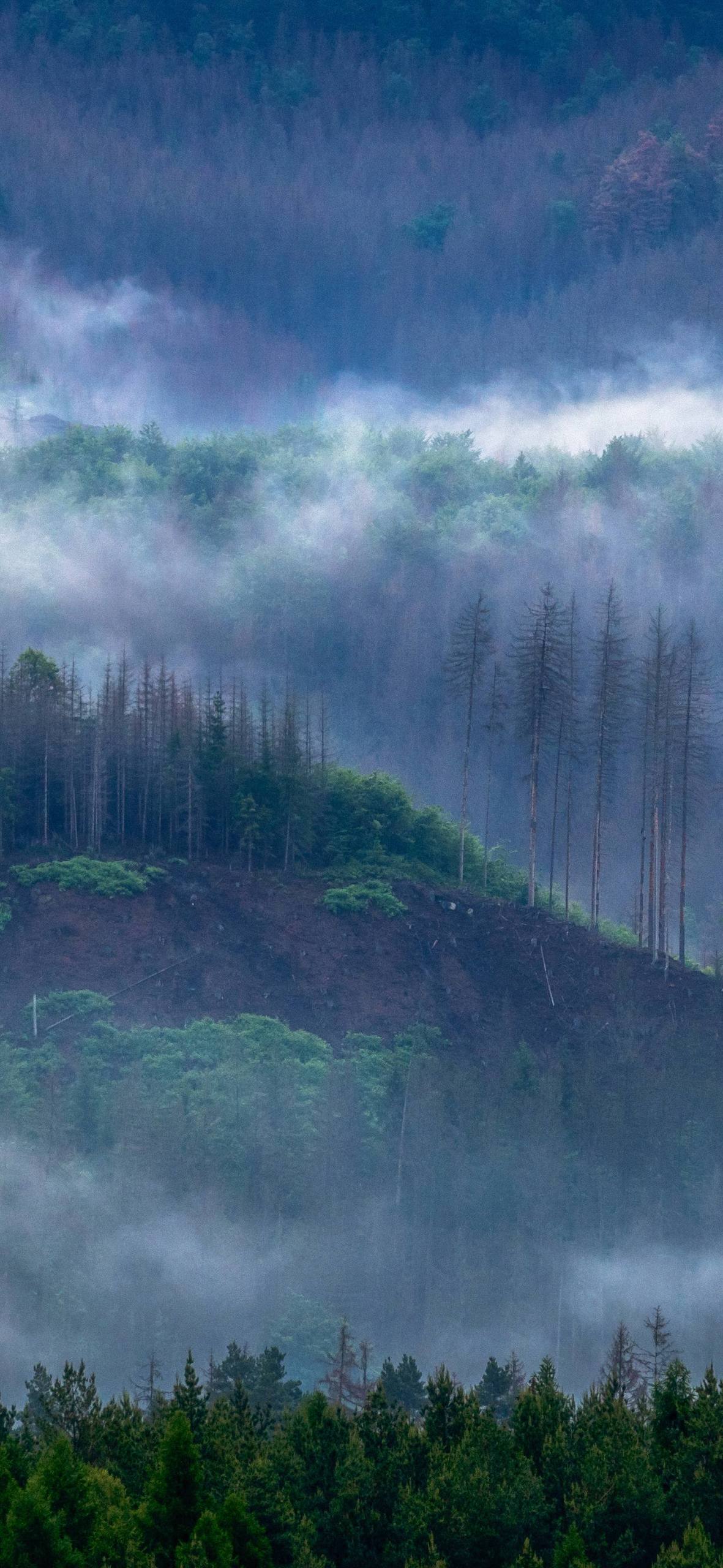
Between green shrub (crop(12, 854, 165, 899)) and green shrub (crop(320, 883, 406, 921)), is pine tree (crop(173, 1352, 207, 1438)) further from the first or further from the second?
green shrub (crop(320, 883, 406, 921))

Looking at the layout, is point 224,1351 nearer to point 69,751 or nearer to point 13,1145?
point 13,1145

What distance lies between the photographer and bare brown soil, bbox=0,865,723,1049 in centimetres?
9450

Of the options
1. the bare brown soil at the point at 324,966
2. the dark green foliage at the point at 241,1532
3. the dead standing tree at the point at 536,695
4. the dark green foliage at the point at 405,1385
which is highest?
the dead standing tree at the point at 536,695

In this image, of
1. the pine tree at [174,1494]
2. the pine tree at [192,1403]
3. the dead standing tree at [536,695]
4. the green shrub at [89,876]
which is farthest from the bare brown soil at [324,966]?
the pine tree at [174,1494]

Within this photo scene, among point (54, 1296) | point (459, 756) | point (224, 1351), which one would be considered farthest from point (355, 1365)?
point (459, 756)

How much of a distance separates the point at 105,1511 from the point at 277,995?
5172 cm

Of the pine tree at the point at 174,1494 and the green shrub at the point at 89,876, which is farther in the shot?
the green shrub at the point at 89,876

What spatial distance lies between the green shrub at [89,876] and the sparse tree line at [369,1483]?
46.1 m

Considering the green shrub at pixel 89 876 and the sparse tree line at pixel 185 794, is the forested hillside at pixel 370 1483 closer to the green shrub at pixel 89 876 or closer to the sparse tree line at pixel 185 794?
the green shrub at pixel 89 876

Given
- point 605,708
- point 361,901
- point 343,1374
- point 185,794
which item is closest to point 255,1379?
point 343,1374

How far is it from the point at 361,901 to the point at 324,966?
17.6 feet

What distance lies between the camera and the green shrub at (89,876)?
324 feet

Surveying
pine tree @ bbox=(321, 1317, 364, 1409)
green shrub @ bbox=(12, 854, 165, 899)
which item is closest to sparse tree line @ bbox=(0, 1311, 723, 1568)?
pine tree @ bbox=(321, 1317, 364, 1409)

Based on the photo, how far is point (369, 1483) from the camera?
155 ft
